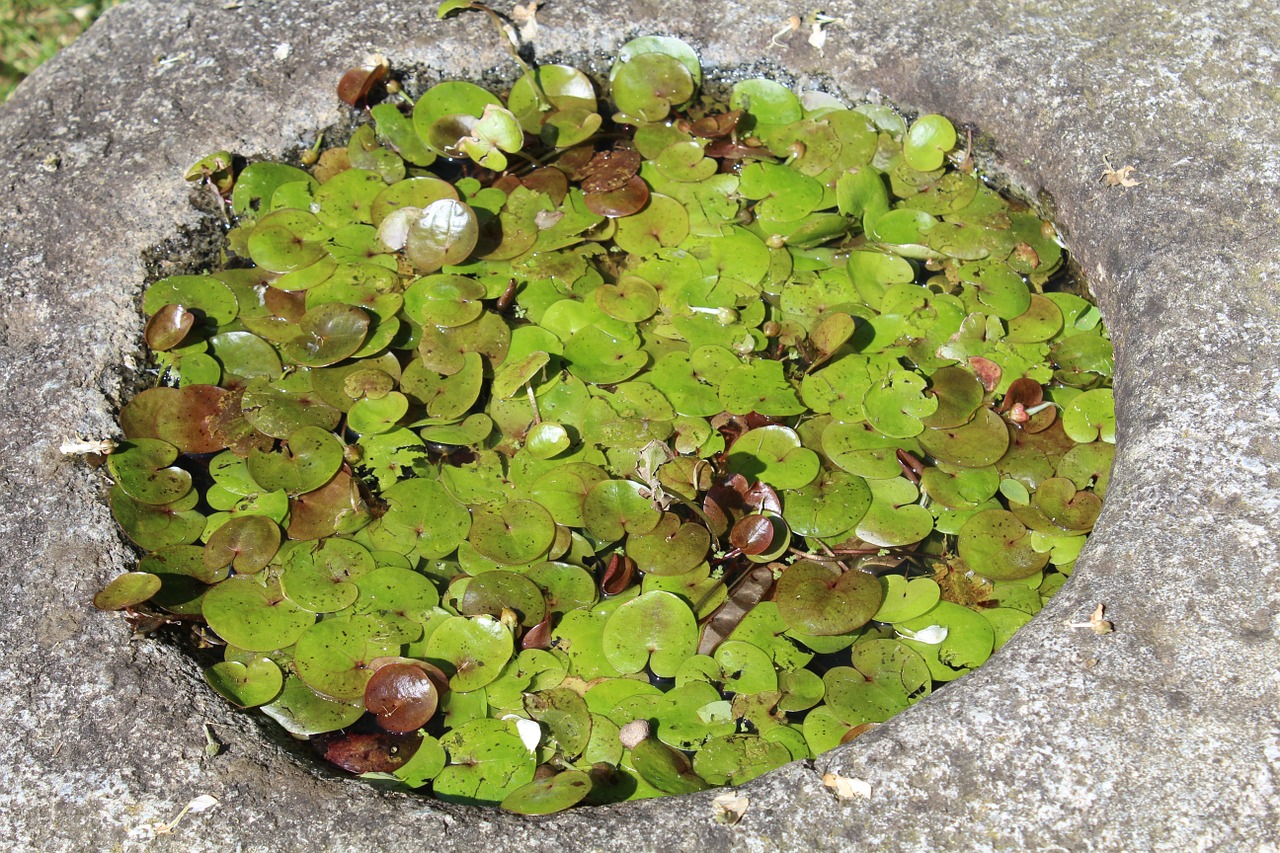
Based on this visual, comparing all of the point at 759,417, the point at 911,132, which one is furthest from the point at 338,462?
the point at 911,132

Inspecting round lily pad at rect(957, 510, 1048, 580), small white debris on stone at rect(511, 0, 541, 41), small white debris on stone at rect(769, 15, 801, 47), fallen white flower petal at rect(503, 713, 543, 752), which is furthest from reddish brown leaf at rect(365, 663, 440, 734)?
small white debris on stone at rect(769, 15, 801, 47)

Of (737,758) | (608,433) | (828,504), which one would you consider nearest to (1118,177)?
(828,504)

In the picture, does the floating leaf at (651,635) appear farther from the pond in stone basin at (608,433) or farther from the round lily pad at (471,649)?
the round lily pad at (471,649)

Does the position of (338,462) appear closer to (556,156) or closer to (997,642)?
(556,156)

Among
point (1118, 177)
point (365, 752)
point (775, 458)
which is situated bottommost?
point (365, 752)

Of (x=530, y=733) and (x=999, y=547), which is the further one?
(x=999, y=547)

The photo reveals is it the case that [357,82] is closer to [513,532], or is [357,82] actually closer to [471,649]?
[513,532]

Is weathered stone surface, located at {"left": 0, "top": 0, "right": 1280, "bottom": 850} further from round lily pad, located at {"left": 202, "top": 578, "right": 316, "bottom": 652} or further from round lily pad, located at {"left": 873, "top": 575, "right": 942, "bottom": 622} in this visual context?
round lily pad, located at {"left": 873, "top": 575, "right": 942, "bottom": 622}

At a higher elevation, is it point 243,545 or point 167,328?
point 167,328
